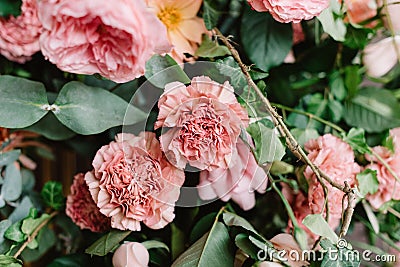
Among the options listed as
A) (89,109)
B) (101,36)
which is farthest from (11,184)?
(101,36)

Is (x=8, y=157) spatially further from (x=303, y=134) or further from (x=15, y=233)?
(x=303, y=134)

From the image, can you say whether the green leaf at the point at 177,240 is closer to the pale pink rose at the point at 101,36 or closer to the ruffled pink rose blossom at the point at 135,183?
the ruffled pink rose blossom at the point at 135,183

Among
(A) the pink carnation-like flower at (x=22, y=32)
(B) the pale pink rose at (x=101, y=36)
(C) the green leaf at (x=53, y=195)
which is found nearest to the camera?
(B) the pale pink rose at (x=101, y=36)

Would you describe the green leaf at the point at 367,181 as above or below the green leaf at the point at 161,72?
below

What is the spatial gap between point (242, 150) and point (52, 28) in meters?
0.21

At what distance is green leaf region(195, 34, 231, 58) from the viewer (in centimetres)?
57

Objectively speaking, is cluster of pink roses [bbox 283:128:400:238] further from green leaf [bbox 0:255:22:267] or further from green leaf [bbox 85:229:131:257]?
green leaf [bbox 0:255:22:267]

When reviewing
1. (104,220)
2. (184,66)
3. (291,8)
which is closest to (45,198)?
(104,220)

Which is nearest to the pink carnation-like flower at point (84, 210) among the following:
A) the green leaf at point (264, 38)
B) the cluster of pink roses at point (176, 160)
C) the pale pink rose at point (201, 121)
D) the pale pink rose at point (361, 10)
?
the cluster of pink roses at point (176, 160)

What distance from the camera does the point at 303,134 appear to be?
0.64 m

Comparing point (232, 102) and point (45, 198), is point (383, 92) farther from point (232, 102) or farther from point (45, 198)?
point (45, 198)

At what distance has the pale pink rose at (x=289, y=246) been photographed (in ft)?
1.83

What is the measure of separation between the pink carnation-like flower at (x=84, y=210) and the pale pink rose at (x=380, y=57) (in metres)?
0.38

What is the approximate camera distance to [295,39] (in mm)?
779
